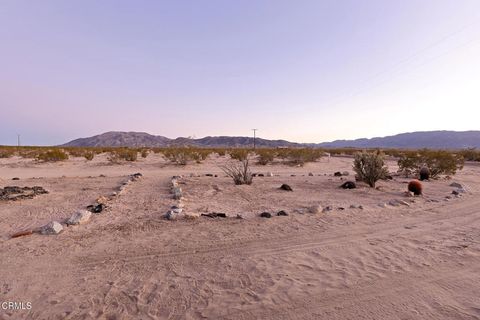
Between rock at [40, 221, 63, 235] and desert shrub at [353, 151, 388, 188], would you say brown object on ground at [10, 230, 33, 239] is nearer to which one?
rock at [40, 221, 63, 235]

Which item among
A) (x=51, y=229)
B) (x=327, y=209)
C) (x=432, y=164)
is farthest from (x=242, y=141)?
(x=51, y=229)

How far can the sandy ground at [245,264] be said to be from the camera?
3.29 meters

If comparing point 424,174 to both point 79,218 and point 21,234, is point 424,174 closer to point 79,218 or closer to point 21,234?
point 79,218

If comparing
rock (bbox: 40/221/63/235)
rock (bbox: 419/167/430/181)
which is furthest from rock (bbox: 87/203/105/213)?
rock (bbox: 419/167/430/181)

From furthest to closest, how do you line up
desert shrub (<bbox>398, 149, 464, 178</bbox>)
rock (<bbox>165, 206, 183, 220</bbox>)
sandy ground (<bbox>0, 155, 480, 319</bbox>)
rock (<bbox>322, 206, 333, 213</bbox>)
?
desert shrub (<bbox>398, 149, 464, 178</bbox>)
rock (<bbox>322, 206, 333, 213</bbox>)
rock (<bbox>165, 206, 183, 220</bbox>)
sandy ground (<bbox>0, 155, 480, 319</bbox>)

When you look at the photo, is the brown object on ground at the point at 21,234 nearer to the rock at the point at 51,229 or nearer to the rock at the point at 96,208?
the rock at the point at 51,229

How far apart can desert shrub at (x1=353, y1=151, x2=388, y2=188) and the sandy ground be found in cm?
355

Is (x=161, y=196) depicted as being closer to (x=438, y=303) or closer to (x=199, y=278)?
(x=199, y=278)

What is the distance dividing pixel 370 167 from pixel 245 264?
8.78 m

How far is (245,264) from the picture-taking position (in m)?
4.34

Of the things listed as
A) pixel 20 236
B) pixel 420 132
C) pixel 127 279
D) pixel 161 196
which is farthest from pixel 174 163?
pixel 420 132

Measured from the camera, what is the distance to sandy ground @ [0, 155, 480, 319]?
329 cm

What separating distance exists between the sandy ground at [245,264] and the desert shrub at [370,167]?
3.55 meters

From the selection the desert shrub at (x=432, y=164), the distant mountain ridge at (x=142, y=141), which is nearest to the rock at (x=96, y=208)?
the desert shrub at (x=432, y=164)
